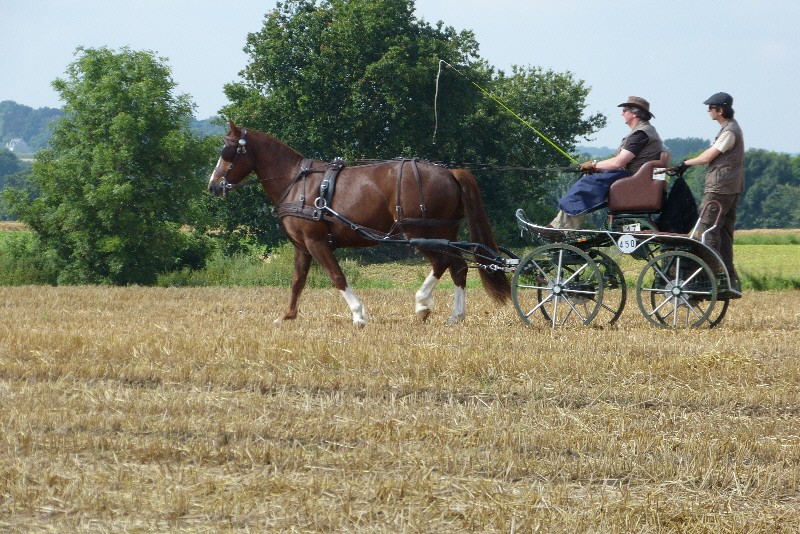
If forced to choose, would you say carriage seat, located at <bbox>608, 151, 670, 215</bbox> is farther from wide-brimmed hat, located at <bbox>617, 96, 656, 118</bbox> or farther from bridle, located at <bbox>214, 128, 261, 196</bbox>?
bridle, located at <bbox>214, 128, 261, 196</bbox>

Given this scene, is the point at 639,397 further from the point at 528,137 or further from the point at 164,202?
the point at 528,137

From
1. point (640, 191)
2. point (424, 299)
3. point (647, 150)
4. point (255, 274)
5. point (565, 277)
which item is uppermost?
point (647, 150)

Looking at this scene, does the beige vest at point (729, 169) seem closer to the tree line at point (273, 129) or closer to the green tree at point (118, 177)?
the tree line at point (273, 129)

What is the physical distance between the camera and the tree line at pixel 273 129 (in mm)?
27594

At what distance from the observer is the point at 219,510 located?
4410 millimetres

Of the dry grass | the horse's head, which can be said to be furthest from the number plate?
the horse's head

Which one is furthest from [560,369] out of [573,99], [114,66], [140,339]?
[573,99]

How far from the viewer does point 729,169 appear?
9945 millimetres

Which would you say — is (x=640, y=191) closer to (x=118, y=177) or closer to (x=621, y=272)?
(x=621, y=272)

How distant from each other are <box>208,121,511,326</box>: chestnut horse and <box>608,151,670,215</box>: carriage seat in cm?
151

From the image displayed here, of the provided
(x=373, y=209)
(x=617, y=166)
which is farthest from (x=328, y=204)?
(x=617, y=166)

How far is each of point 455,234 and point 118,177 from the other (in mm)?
17919

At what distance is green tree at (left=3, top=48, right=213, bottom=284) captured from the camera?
1073 inches

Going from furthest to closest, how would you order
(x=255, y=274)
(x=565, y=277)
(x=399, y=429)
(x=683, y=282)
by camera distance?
(x=255, y=274), (x=565, y=277), (x=683, y=282), (x=399, y=429)
